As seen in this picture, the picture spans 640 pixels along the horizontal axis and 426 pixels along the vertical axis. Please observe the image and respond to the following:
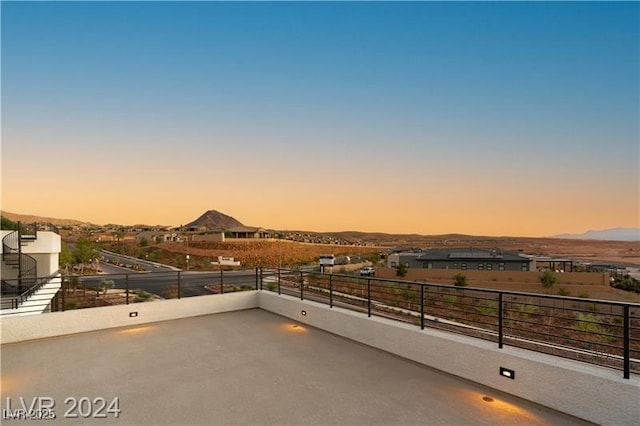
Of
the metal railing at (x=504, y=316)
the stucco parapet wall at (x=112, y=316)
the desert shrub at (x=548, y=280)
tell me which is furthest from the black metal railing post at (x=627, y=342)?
the desert shrub at (x=548, y=280)

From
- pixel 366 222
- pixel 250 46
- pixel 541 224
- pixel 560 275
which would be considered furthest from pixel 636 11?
pixel 541 224

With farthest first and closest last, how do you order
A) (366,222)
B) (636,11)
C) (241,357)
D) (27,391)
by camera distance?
(366,222) < (636,11) < (241,357) < (27,391)

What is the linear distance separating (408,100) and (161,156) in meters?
11.1

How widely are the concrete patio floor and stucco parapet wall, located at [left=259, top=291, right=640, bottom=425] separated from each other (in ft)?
0.36

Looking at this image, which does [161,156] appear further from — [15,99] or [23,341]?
[23,341]

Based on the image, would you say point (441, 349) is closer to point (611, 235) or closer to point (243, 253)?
point (243, 253)

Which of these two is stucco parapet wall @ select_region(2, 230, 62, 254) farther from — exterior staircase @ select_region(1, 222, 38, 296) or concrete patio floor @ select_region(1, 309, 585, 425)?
concrete patio floor @ select_region(1, 309, 585, 425)

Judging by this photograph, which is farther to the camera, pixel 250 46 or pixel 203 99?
pixel 203 99

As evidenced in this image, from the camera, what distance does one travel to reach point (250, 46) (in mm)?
10711

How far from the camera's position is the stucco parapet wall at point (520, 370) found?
2.55 m

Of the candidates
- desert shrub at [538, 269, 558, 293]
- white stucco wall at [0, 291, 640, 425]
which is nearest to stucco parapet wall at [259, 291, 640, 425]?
white stucco wall at [0, 291, 640, 425]

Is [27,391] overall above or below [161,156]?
below

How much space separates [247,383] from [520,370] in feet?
8.68

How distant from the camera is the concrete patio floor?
Result: 9.15 ft
